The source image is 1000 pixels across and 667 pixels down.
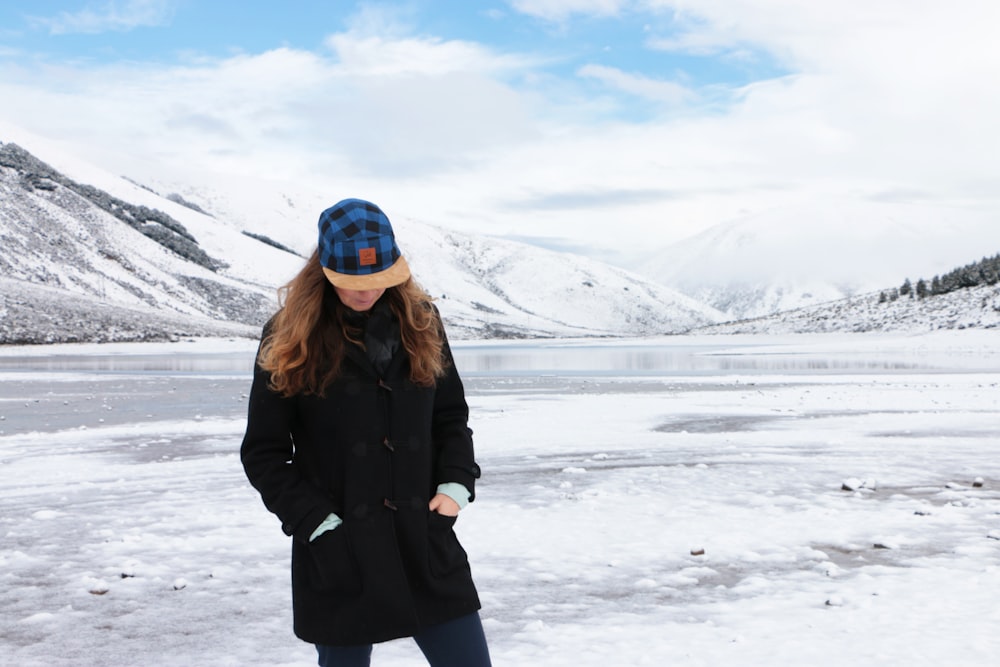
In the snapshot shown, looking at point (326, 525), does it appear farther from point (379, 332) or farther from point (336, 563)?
point (379, 332)

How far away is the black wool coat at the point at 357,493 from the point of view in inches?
141

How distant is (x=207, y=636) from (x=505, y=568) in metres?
2.54

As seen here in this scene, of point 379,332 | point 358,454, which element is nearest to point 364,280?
point 379,332

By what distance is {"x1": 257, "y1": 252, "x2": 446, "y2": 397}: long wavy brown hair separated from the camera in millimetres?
3578

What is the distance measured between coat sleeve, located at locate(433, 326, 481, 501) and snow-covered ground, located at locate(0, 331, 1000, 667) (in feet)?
8.25

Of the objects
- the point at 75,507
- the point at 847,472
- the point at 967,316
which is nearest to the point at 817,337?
the point at 967,316

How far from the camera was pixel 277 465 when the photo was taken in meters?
3.61

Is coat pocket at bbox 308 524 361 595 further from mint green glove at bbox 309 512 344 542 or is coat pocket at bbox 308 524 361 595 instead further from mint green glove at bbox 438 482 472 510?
mint green glove at bbox 438 482 472 510

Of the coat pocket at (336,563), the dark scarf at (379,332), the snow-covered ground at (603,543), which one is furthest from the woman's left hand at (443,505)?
the snow-covered ground at (603,543)

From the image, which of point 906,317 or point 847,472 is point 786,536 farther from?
point 906,317

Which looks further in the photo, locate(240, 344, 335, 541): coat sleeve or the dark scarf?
the dark scarf

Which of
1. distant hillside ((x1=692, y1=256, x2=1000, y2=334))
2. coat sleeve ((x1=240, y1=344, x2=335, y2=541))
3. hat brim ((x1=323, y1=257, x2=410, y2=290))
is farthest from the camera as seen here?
distant hillside ((x1=692, y1=256, x2=1000, y2=334))

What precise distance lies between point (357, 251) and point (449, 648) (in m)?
1.53

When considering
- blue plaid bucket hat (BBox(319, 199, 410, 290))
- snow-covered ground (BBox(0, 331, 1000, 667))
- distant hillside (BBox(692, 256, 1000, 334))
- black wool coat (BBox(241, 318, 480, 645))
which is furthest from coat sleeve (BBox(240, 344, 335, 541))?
distant hillside (BBox(692, 256, 1000, 334))
